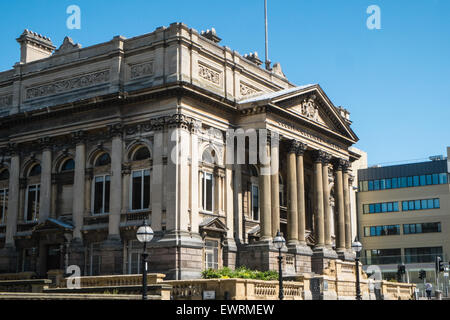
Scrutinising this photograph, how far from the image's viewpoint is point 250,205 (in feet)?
158

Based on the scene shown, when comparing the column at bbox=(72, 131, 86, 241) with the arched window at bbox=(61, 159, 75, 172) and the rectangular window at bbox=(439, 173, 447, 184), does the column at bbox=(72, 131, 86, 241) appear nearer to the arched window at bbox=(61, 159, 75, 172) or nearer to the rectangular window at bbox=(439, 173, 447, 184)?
the arched window at bbox=(61, 159, 75, 172)

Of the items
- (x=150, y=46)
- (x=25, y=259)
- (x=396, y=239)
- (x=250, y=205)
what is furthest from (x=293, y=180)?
(x=396, y=239)

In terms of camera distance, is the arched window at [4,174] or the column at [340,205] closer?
the arched window at [4,174]

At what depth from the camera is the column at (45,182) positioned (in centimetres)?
4659

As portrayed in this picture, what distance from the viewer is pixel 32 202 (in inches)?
1908

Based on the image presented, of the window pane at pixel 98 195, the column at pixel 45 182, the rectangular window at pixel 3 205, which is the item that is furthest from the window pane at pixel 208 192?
the rectangular window at pixel 3 205

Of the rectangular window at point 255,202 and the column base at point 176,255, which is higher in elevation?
the rectangular window at point 255,202

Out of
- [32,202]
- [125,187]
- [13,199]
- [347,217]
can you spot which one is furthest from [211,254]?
[347,217]

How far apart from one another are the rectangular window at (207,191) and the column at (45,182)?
1137 cm

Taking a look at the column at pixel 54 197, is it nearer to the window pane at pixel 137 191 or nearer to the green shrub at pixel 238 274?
the window pane at pixel 137 191

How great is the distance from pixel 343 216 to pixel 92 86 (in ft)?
78.0

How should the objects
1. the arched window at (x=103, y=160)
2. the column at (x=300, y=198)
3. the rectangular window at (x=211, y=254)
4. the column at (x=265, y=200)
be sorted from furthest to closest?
the column at (x=300, y=198)
the arched window at (x=103, y=160)
the column at (x=265, y=200)
the rectangular window at (x=211, y=254)

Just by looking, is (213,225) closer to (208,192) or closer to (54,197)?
(208,192)

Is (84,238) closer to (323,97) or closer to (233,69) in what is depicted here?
(233,69)
